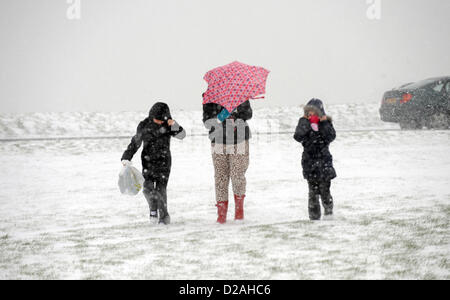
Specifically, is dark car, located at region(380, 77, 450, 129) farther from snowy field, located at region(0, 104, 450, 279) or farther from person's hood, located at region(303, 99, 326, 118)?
person's hood, located at region(303, 99, 326, 118)

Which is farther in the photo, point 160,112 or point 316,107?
point 160,112

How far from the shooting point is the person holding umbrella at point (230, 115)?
19.1 feet

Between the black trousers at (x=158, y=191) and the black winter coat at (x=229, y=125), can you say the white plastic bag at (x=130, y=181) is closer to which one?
the black trousers at (x=158, y=191)

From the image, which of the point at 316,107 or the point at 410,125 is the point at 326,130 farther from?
the point at 410,125

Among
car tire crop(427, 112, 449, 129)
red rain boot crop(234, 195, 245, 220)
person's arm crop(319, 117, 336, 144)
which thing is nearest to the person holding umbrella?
red rain boot crop(234, 195, 245, 220)

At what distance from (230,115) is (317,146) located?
43.0 inches

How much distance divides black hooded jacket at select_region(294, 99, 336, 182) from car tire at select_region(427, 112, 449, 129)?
11466 mm

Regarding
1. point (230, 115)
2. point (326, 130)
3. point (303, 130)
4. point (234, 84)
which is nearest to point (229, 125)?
point (230, 115)

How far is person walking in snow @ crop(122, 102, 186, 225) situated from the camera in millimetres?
6125

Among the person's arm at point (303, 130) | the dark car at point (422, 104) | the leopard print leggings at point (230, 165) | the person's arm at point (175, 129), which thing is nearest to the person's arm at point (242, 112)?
the leopard print leggings at point (230, 165)

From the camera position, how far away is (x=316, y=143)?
6039 millimetres

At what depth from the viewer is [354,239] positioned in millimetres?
5199
